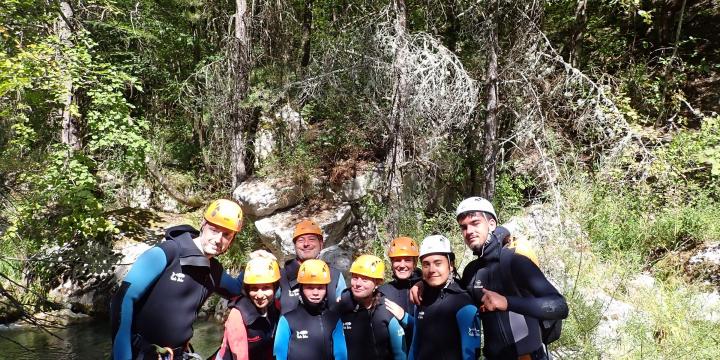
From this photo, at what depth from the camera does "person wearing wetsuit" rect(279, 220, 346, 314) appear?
411cm

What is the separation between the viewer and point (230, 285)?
10.9ft

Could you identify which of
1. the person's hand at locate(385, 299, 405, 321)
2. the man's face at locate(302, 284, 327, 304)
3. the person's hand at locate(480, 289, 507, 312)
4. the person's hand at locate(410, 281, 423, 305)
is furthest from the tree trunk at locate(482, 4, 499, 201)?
the person's hand at locate(480, 289, 507, 312)

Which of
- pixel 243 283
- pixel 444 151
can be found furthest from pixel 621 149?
pixel 243 283

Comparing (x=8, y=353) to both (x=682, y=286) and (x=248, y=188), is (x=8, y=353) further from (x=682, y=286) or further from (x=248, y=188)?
(x=682, y=286)

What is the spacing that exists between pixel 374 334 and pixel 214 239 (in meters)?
1.68

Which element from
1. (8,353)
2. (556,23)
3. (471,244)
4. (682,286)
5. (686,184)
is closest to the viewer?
(471,244)

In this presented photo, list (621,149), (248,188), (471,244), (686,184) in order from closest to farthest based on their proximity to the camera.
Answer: (471,244), (621,149), (686,184), (248,188)

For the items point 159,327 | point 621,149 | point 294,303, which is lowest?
point 294,303

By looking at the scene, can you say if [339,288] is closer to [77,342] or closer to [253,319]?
[253,319]

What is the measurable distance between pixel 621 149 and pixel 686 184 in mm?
1827

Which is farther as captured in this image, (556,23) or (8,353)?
(556,23)

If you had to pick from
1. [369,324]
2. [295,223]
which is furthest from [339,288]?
[295,223]

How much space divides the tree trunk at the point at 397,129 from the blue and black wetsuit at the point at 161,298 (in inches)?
182

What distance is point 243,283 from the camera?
356 cm
